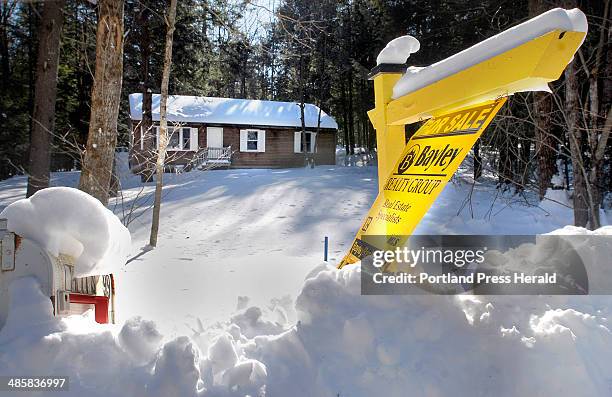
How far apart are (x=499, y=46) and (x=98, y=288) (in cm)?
297

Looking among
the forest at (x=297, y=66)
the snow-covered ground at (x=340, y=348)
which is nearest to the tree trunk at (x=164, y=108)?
the forest at (x=297, y=66)

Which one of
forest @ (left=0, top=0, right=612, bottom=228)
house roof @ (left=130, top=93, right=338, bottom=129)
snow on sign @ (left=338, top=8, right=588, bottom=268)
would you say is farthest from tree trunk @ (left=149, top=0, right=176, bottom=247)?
house roof @ (left=130, top=93, right=338, bottom=129)

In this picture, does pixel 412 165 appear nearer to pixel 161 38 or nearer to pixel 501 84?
pixel 501 84

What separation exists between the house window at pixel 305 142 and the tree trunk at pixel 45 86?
53.1 feet

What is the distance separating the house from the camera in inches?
942

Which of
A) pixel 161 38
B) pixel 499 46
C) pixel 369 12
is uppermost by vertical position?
pixel 369 12

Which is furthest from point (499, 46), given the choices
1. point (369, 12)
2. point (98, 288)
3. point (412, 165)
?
point (369, 12)

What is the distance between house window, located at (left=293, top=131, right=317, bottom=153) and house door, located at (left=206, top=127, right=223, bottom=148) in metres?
4.75

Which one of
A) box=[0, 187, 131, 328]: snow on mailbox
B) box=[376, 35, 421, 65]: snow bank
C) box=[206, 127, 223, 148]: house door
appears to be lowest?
box=[0, 187, 131, 328]: snow on mailbox

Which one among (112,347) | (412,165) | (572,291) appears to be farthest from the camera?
(412,165)

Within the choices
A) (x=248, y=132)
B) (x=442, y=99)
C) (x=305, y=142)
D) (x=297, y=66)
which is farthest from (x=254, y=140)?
(x=442, y=99)

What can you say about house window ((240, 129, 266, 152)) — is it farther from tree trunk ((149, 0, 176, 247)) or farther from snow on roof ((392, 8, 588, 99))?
snow on roof ((392, 8, 588, 99))

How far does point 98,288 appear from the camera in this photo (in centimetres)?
→ 288

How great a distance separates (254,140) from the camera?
2597cm
